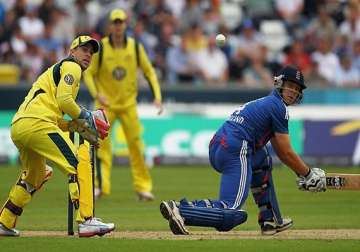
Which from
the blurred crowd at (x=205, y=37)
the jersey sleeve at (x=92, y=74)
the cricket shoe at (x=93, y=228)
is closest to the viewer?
the cricket shoe at (x=93, y=228)

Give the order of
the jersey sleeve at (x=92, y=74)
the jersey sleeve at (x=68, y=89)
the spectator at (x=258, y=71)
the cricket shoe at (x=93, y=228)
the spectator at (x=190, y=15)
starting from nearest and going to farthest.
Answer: the jersey sleeve at (x=68, y=89), the cricket shoe at (x=93, y=228), the jersey sleeve at (x=92, y=74), the spectator at (x=258, y=71), the spectator at (x=190, y=15)

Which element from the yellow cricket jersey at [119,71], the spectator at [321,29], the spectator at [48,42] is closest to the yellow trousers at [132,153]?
the yellow cricket jersey at [119,71]

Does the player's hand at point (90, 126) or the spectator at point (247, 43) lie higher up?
the spectator at point (247, 43)

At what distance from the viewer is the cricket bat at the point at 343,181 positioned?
1106cm

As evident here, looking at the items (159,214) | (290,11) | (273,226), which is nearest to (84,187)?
(273,226)

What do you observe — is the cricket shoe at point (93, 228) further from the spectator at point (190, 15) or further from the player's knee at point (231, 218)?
the spectator at point (190, 15)

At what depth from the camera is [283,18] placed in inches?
1075

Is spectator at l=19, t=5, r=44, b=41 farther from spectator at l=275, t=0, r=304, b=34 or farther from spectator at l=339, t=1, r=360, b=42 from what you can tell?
spectator at l=339, t=1, r=360, b=42

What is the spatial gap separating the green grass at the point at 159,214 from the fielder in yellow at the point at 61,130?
0.39 m

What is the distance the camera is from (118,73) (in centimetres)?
1647

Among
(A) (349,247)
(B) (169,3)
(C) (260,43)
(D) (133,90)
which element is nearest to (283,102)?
(A) (349,247)

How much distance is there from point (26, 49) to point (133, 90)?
28.7 feet

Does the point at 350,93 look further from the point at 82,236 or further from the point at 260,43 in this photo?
the point at 82,236

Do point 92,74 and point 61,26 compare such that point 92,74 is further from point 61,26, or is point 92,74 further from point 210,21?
point 210,21
